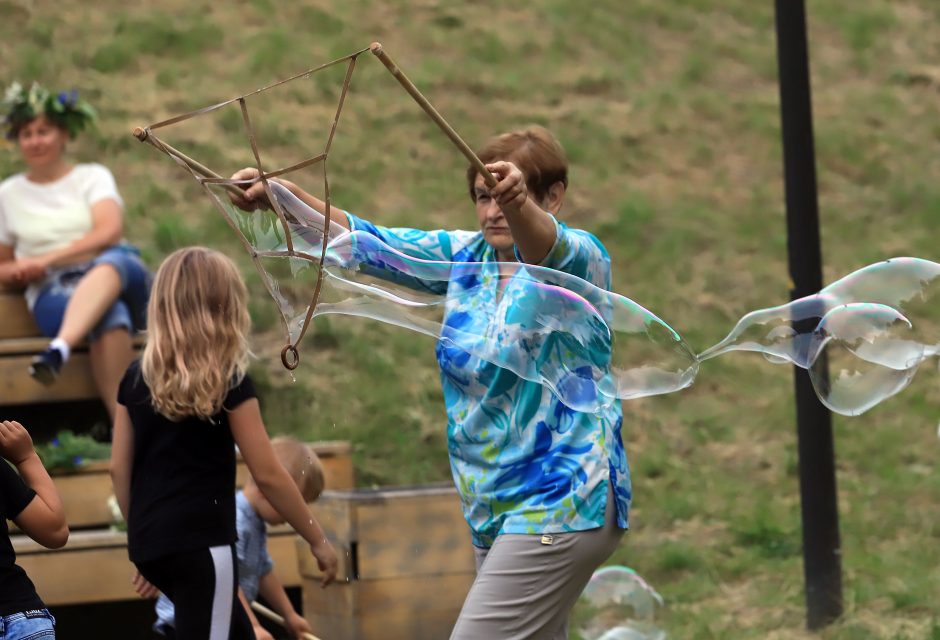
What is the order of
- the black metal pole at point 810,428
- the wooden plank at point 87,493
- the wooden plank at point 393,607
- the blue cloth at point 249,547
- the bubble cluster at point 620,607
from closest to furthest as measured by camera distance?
the blue cloth at point 249,547 < the bubble cluster at point 620,607 < the wooden plank at point 393,607 < the black metal pole at point 810,428 < the wooden plank at point 87,493

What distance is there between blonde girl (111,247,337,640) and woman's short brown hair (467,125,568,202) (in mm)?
844

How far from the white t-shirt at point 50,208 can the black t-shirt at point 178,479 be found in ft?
8.58

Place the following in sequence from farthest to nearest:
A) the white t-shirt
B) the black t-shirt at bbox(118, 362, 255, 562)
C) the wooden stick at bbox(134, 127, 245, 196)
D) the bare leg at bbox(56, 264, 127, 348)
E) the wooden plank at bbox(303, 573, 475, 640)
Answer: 1. the white t-shirt
2. the bare leg at bbox(56, 264, 127, 348)
3. the wooden plank at bbox(303, 573, 475, 640)
4. the black t-shirt at bbox(118, 362, 255, 562)
5. the wooden stick at bbox(134, 127, 245, 196)

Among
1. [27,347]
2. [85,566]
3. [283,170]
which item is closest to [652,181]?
[27,347]

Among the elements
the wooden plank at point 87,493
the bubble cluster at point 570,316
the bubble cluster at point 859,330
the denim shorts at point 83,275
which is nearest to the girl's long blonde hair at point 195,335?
the bubble cluster at point 570,316

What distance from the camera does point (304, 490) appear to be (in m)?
4.06

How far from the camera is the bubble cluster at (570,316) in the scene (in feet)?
9.89

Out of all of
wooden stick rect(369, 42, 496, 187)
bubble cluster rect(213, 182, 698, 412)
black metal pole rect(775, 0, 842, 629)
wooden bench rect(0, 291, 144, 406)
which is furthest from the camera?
wooden bench rect(0, 291, 144, 406)

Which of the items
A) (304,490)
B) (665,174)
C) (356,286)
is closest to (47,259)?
(304,490)

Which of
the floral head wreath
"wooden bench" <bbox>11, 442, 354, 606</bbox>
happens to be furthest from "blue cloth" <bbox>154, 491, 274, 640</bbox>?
the floral head wreath

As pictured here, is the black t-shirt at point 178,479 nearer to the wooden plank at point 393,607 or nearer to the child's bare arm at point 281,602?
the child's bare arm at point 281,602

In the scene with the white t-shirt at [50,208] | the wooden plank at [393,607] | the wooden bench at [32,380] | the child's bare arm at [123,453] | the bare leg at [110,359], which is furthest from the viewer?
the white t-shirt at [50,208]

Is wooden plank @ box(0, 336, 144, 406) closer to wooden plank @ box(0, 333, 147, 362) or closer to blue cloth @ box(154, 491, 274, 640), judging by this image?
wooden plank @ box(0, 333, 147, 362)

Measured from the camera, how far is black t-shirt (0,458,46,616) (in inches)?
114
